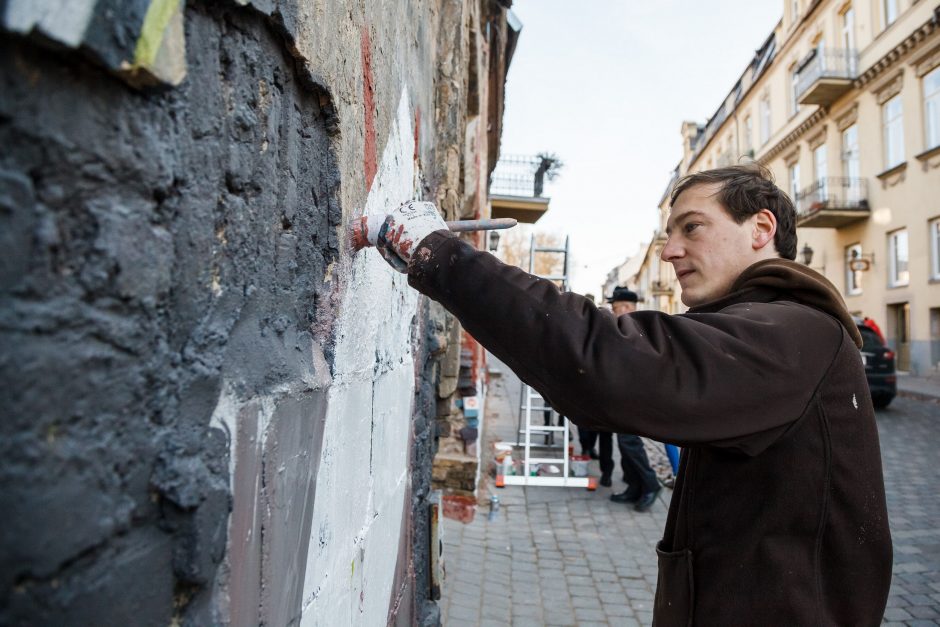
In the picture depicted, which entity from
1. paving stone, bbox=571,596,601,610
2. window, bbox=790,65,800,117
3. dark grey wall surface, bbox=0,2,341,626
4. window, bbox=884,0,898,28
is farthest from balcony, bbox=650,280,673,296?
dark grey wall surface, bbox=0,2,341,626

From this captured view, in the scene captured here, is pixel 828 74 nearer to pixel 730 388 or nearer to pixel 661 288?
pixel 661 288

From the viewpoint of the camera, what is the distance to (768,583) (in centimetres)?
150

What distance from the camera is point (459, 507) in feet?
18.5

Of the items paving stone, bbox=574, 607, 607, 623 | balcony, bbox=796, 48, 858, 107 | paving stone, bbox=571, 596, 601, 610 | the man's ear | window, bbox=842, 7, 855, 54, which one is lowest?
paving stone, bbox=574, 607, 607, 623

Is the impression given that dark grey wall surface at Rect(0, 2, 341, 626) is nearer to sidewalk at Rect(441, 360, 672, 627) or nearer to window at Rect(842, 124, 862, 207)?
sidewalk at Rect(441, 360, 672, 627)

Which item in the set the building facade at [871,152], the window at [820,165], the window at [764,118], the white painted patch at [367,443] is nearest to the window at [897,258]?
the building facade at [871,152]

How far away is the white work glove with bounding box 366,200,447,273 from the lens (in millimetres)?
1471

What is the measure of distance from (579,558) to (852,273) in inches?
686

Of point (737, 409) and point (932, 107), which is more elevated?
point (932, 107)

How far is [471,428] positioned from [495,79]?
226 inches

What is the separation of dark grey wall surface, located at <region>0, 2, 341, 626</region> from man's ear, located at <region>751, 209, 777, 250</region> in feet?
4.18

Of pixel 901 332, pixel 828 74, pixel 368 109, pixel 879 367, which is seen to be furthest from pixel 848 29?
pixel 368 109

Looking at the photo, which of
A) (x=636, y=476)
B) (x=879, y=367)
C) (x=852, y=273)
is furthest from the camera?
(x=852, y=273)

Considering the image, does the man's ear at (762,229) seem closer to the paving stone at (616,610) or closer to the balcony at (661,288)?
the paving stone at (616,610)
